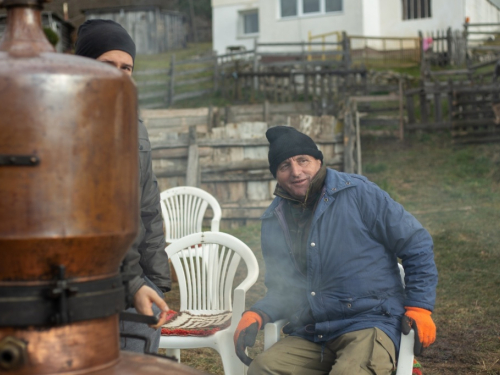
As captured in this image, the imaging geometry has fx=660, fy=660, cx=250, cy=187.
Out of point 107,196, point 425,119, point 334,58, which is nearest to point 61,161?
point 107,196

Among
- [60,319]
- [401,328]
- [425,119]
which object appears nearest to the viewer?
[60,319]

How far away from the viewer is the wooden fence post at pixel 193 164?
28.3ft

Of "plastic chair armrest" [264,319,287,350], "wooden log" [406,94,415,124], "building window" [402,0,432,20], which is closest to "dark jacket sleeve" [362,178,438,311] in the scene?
"plastic chair armrest" [264,319,287,350]

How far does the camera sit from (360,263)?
9.32 feet

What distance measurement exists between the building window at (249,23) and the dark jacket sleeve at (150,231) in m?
24.2

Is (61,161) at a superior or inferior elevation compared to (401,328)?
superior

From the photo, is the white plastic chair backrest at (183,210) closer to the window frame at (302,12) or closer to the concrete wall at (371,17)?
the concrete wall at (371,17)

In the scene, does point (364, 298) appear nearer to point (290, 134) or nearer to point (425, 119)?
point (290, 134)

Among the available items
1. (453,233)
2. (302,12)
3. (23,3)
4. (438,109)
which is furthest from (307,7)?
(23,3)

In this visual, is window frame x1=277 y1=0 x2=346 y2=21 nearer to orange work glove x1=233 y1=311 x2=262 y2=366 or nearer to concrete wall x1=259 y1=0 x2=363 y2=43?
concrete wall x1=259 y1=0 x2=363 y2=43

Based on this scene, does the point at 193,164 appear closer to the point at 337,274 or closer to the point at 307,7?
the point at 337,274

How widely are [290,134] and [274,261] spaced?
60 centimetres

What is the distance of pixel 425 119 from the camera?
13508mm

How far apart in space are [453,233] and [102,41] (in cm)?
598
